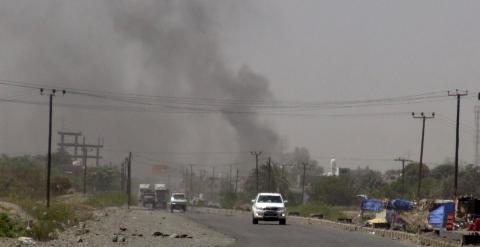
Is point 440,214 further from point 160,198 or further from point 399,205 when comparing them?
point 160,198

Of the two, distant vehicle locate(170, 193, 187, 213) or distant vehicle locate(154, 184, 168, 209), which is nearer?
distant vehicle locate(170, 193, 187, 213)

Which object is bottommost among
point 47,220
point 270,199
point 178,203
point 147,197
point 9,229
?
point 147,197

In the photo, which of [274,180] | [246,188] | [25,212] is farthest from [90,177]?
[25,212]

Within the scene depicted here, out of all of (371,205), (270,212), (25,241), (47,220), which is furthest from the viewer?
(371,205)

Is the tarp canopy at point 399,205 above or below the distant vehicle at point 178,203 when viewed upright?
above

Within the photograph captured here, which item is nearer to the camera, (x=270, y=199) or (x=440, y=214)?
(x=440, y=214)

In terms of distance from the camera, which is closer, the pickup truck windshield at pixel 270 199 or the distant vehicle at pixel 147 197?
the pickup truck windshield at pixel 270 199

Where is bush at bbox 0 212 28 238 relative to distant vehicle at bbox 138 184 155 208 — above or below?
above

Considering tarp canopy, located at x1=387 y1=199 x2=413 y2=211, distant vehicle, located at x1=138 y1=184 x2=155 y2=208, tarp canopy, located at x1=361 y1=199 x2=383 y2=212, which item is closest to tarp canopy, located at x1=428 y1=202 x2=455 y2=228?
tarp canopy, located at x1=387 y1=199 x2=413 y2=211

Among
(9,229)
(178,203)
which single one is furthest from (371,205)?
(178,203)

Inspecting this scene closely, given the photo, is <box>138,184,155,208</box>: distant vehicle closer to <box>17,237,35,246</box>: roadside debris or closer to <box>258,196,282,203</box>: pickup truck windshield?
<box>258,196,282,203</box>: pickup truck windshield

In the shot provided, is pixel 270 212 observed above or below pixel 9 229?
below

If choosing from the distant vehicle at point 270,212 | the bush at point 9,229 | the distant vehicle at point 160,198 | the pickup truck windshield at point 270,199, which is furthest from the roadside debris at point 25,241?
the distant vehicle at point 160,198

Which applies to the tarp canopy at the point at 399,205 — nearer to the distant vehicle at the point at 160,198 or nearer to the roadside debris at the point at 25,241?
the roadside debris at the point at 25,241
